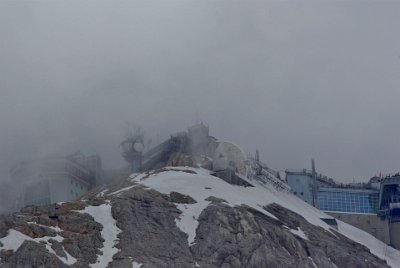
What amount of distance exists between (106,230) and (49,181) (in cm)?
5037

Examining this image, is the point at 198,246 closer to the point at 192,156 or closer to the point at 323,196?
the point at 192,156

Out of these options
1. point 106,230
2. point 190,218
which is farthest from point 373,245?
point 106,230

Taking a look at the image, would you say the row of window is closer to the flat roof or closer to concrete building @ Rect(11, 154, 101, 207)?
the flat roof

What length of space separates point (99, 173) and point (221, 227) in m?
57.5

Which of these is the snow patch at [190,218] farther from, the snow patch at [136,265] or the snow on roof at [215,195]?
the snow patch at [136,265]

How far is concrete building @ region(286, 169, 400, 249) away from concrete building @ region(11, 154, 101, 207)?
43.5 metres

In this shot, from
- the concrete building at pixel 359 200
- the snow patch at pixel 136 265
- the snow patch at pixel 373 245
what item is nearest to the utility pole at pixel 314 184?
the concrete building at pixel 359 200

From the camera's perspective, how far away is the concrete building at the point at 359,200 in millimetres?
151375

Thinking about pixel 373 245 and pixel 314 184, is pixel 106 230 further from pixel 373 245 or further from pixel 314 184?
pixel 314 184

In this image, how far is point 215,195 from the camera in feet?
365

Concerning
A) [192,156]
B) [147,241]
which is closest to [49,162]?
[192,156]

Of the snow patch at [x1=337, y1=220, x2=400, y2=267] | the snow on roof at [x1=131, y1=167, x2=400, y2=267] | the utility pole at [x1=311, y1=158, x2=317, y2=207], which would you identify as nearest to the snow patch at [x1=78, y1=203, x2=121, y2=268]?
the snow on roof at [x1=131, y1=167, x2=400, y2=267]

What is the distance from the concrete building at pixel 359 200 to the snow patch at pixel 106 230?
65.5 m

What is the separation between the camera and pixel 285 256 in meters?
97.8
